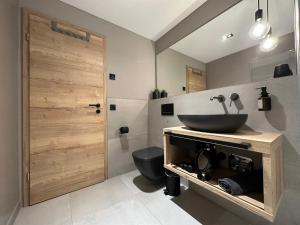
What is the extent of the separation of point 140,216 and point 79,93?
1.47 meters

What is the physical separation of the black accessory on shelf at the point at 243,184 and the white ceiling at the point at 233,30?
1117 mm

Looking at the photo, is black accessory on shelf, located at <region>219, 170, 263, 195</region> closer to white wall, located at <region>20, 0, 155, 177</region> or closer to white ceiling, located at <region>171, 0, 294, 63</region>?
white ceiling, located at <region>171, 0, 294, 63</region>

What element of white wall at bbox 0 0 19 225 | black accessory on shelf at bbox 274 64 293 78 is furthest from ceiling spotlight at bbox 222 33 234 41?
white wall at bbox 0 0 19 225

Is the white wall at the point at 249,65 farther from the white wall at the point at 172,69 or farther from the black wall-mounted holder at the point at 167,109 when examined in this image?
the black wall-mounted holder at the point at 167,109

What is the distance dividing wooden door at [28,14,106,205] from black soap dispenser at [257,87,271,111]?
1.68 m

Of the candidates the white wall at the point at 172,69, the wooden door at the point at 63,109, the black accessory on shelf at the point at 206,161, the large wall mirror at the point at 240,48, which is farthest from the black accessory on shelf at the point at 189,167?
the wooden door at the point at 63,109

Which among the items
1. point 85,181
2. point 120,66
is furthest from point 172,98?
point 85,181

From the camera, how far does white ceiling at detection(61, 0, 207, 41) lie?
164cm

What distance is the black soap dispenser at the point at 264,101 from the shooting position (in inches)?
39.0

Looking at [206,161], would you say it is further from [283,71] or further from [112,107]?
[112,107]

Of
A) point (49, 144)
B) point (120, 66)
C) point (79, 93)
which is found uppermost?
point (120, 66)

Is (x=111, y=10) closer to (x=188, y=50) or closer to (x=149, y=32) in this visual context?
(x=149, y=32)

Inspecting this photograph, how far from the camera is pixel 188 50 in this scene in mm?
1886

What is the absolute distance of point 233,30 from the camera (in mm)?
1428
